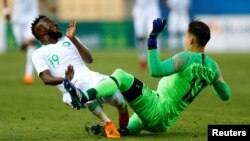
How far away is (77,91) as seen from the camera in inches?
382

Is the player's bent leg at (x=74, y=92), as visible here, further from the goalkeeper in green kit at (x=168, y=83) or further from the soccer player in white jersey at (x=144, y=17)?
the soccer player in white jersey at (x=144, y=17)

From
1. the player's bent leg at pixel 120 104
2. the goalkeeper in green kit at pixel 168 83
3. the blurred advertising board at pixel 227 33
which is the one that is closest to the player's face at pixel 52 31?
the goalkeeper in green kit at pixel 168 83

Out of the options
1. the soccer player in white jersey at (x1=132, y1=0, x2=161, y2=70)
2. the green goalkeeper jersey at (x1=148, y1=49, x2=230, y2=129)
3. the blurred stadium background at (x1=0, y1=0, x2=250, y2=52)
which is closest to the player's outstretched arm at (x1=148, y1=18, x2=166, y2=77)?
the green goalkeeper jersey at (x1=148, y1=49, x2=230, y2=129)

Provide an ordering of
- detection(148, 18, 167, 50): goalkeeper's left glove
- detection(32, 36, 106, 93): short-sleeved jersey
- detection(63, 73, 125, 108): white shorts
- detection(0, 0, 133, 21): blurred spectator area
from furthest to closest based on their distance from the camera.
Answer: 1. detection(0, 0, 133, 21): blurred spectator area
2. detection(32, 36, 106, 93): short-sleeved jersey
3. detection(63, 73, 125, 108): white shorts
4. detection(148, 18, 167, 50): goalkeeper's left glove

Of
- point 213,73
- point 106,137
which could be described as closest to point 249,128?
point 213,73

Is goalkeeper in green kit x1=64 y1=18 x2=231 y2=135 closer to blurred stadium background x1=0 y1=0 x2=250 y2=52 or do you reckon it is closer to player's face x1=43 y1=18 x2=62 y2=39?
player's face x1=43 y1=18 x2=62 y2=39

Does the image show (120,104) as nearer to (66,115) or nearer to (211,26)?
(66,115)

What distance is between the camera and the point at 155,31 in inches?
387

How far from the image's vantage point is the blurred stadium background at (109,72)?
1144cm

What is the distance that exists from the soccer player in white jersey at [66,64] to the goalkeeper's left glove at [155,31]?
0.80 m

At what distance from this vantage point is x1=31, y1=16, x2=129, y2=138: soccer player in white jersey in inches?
411

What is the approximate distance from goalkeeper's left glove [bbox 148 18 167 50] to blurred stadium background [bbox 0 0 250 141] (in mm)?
1200

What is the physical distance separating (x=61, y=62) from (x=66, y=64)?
66mm

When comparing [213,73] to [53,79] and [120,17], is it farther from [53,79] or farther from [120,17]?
[120,17]
